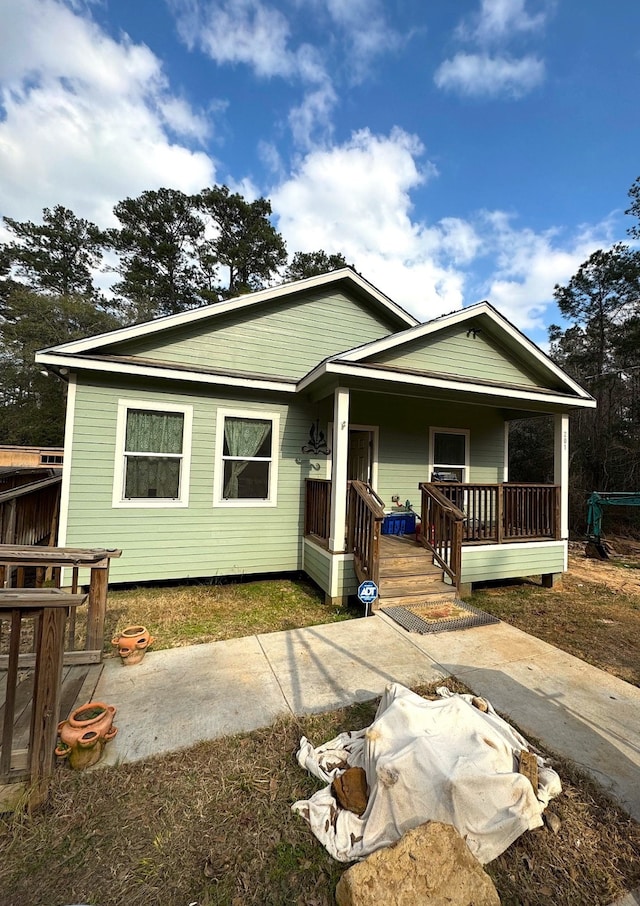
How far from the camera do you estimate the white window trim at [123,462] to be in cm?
556

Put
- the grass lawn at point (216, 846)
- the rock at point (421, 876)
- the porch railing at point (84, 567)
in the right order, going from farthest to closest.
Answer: the porch railing at point (84, 567), the grass lawn at point (216, 846), the rock at point (421, 876)

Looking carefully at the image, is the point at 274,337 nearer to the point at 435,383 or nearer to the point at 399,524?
the point at 435,383

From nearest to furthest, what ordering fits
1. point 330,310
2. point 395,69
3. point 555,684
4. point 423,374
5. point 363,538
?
point 555,684 < point 363,538 < point 423,374 < point 330,310 < point 395,69

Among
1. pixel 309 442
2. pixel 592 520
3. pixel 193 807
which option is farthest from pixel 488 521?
pixel 193 807

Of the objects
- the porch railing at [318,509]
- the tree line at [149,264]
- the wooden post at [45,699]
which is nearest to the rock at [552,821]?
the wooden post at [45,699]

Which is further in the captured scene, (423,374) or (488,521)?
(488,521)

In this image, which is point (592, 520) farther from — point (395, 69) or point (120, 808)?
point (395, 69)

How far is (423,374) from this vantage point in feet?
18.3

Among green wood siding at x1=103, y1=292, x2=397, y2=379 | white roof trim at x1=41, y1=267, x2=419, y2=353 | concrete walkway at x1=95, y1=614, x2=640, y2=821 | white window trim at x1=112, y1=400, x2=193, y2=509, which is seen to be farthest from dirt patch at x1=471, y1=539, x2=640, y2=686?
white roof trim at x1=41, y1=267, x2=419, y2=353

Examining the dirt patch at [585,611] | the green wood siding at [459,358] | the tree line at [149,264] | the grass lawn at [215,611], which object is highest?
the tree line at [149,264]

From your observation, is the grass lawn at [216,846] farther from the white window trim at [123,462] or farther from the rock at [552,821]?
the white window trim at [123,462]

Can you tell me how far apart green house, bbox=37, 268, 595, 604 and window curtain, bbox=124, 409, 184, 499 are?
0.8 inches

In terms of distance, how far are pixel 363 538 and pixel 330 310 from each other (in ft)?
14.2

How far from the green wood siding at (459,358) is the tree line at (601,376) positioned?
30.1 feet
